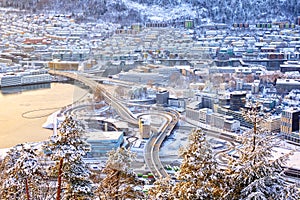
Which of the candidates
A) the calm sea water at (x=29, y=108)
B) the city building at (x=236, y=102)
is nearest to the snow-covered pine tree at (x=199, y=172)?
the calm sea water at (x=29, y=108)

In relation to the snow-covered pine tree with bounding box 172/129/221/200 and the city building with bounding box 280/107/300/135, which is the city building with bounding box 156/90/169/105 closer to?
the city building with bounding box 280/107/300/135

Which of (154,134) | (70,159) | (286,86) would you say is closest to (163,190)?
(70,159)

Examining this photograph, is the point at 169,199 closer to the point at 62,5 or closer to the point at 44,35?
the point at 44,35

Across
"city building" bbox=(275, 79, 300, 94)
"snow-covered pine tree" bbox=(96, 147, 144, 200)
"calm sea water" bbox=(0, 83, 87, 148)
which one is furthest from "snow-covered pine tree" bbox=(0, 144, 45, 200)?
"city building" bbox=(275, 79, 300, 94)

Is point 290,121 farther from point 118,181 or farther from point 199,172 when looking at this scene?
point 199,172

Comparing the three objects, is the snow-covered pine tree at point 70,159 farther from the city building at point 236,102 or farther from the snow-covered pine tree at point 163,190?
the city building at point 236,102

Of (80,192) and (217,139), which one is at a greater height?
(80,192)

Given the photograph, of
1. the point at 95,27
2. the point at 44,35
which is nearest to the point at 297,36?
the point at 95,27

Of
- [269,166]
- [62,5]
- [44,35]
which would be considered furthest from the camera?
[62,5]
